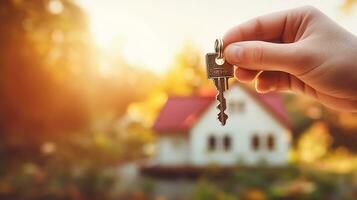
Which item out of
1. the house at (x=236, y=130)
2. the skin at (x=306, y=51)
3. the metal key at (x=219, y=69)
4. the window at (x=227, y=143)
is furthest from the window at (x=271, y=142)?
the metal key at (x=219, y=69)

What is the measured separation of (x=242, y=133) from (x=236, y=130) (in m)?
0.11

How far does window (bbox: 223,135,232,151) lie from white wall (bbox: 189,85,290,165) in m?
0.06

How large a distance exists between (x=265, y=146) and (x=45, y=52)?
3.86m

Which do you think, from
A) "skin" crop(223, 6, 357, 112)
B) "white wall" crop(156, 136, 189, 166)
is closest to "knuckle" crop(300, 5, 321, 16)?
"skin" crop(223, 6, 357, 112)

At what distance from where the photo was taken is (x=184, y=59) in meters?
7.66

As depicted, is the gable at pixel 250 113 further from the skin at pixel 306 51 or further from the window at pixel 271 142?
the skin at pixel 306 51

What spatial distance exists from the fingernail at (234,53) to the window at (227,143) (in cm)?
608

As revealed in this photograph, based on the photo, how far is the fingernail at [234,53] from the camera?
2.73 feet

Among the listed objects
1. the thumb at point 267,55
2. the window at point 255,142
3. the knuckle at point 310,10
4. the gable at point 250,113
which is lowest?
the thumb at point 267,55

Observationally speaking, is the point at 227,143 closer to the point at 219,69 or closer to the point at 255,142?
the point at 255,142

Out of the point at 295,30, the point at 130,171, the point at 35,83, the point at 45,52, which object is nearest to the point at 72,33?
the point at 45,52

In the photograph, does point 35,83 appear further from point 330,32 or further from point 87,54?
point 330,32

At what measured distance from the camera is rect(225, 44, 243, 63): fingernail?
2.73ft

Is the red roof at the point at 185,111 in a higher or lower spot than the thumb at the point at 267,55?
higher
